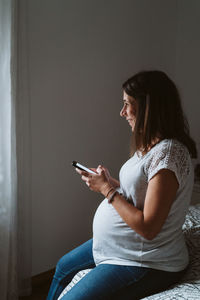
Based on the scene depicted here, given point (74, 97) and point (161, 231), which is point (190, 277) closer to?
point (161, 231)

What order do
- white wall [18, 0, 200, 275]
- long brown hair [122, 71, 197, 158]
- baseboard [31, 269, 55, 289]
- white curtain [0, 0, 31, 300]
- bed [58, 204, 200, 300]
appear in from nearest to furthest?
bed [58, 204, 200, 300], long brown hair [122, 71, 197, 158], white curtain [0, 0, 31, 300], white wall [18, 0, 200, 275], baseboard [31, 269, 55, 289]

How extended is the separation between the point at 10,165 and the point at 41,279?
0.83 m

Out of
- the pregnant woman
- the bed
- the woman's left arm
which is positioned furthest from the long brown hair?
the bed

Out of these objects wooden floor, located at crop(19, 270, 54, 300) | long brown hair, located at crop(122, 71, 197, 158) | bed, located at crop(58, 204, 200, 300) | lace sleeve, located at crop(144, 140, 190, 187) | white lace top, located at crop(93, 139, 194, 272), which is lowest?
wooden floor, located at crop(19, 270, 54, 300)

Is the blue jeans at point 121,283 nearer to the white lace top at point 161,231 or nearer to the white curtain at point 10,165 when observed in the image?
the white lace top at point 161,231

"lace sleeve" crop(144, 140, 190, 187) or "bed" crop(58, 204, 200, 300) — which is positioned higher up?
"lace sleeve" crop(144, 140, 190, 187)

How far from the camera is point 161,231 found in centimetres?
106

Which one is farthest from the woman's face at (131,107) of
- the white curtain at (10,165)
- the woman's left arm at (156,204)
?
the white curtain at (10,165)

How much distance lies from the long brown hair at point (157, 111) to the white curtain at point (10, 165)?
74 cm

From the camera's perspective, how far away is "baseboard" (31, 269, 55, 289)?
1956 mm

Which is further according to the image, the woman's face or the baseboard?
the baseboard

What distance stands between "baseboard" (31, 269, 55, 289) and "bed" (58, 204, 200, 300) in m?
0.81

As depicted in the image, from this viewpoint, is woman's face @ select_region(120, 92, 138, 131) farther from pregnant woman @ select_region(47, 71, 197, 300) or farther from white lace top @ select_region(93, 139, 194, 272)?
white lace top @ select_region(93, 139, 194, 272)

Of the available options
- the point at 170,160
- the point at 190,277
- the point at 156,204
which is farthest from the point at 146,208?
the point at 190,277
